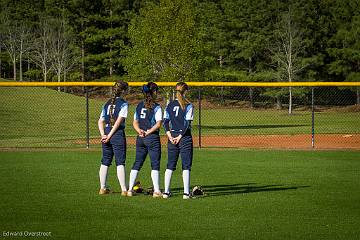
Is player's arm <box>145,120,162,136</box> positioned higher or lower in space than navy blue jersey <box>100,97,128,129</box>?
lower

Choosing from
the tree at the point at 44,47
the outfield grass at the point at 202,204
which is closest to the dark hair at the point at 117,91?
the outfield grass at the point at 202,204

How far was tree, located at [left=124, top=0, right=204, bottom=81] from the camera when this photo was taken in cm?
3500

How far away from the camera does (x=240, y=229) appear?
9.45 meters

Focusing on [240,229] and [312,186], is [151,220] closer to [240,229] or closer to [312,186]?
[240,229]

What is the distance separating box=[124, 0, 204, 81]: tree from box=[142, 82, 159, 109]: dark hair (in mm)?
22178

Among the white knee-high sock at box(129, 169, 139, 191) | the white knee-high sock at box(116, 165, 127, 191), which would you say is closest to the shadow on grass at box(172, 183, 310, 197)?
the white knee-high sock at box(129, 169, 139, 191)

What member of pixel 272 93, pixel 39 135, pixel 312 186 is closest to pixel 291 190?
pixel 312 186

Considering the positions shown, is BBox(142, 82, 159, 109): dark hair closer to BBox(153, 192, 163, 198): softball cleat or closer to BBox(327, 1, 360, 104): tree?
BBox(153, 192, 163, 198): softball cleat

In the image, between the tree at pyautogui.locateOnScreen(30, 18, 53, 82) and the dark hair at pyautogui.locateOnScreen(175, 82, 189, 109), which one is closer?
the dark hair at pyautogui.locateOnScreen(175, 82, 189, 109)

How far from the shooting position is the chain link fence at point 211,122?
26.5 m

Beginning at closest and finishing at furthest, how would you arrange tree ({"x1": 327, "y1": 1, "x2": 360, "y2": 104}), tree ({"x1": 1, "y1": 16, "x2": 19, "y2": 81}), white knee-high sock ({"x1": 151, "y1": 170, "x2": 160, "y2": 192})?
white knee-high sock ({"x1": 151, "y1": 170, "x2": 160, "y2": 192}) < tree ({"x1": 327, "y1": 1, "x2": 360, "y2": 104}) < tree ({"x1": 1, "y1": 16, "x2": 19, "y2": 81})

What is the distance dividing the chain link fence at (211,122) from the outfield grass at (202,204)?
6.85 m

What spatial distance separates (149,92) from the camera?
11.9 metres

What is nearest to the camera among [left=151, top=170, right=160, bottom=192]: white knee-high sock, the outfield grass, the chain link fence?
the outfield grass
